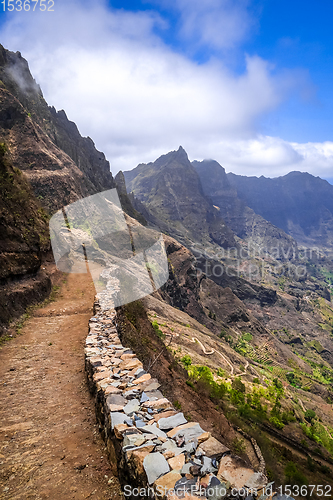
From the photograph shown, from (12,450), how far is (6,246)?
786 centimetres

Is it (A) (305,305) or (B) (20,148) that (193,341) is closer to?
(B) (20,148)

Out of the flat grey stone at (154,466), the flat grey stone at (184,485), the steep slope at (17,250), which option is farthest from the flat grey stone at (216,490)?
the steep slope at (17,250)

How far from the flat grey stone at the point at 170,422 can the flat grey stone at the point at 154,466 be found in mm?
611

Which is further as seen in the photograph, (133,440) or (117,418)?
(117,418)

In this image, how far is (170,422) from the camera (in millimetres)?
4016

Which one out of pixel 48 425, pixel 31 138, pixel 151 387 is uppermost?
pixel 31 138

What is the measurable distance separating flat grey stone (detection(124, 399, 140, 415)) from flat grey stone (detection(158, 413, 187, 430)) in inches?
20.4

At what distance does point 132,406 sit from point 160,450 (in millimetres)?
1093

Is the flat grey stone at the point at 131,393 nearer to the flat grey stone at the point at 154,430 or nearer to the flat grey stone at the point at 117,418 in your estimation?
the flat grey stone at the point at 117,418

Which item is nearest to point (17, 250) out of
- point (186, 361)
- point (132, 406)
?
point (132, 406)

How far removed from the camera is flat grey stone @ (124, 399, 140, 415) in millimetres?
4312

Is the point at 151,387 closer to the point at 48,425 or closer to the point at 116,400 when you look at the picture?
the point at 116,400

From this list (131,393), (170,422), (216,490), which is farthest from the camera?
(131,393)

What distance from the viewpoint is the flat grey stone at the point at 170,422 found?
394cm
